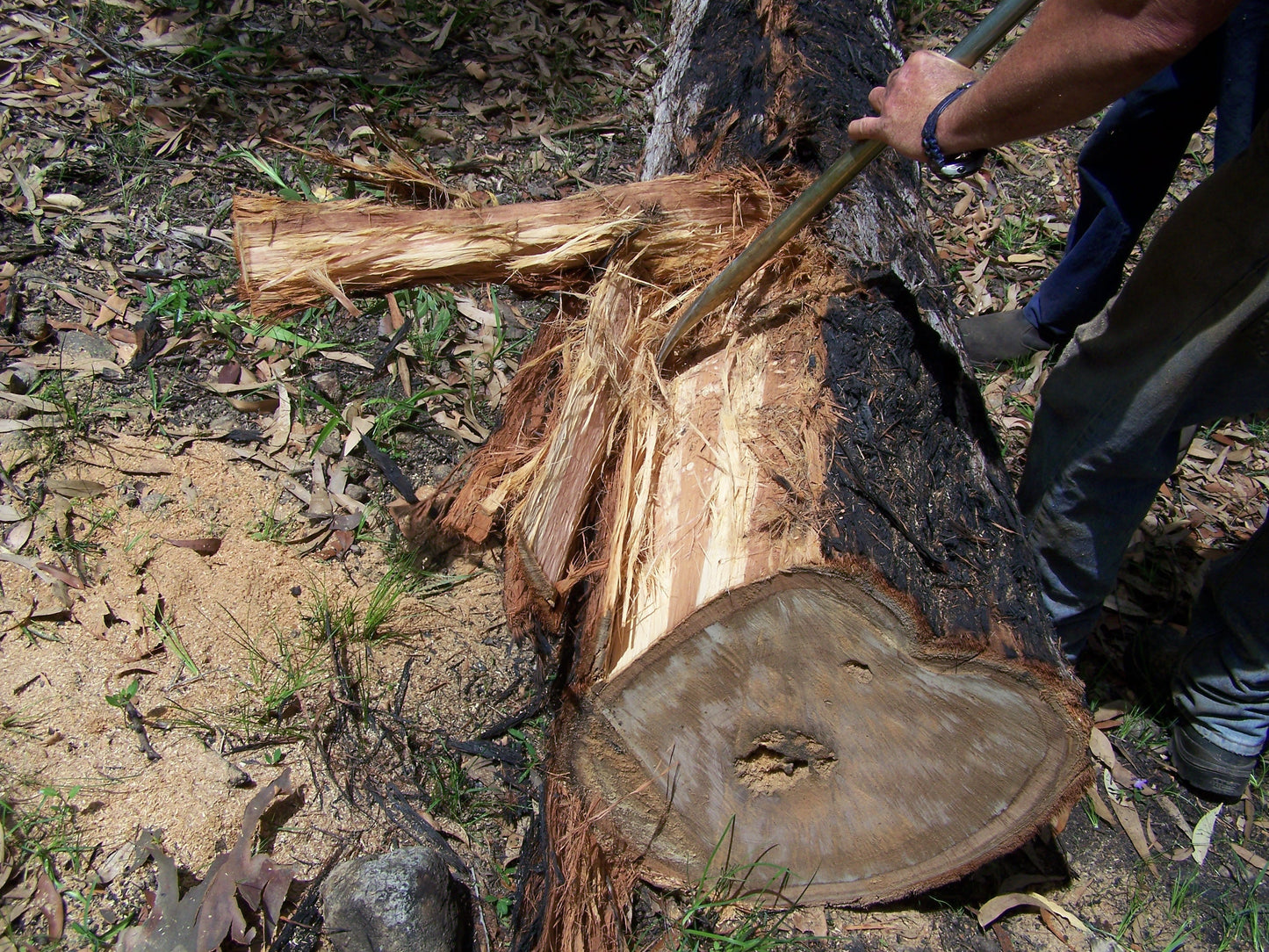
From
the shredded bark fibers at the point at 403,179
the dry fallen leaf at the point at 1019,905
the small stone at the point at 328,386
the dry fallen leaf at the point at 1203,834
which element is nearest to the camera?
the shredded bark fibers at the point at 403,179

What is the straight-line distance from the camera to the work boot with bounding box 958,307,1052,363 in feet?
10.4

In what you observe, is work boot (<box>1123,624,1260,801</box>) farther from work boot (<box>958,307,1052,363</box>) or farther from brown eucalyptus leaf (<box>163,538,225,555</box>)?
brown eucalyptus leaf (<box>163,538,225,555</box>)

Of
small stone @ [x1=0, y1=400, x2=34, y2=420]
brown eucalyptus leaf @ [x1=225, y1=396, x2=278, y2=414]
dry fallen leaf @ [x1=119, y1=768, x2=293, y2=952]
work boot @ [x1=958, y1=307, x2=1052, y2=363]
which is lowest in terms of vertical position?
dry fallen leaf @ [x1=119, y1=768, x2=293, y2=952]

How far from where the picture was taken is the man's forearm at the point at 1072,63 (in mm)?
1199

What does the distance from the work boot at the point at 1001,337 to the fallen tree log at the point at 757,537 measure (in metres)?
1.23

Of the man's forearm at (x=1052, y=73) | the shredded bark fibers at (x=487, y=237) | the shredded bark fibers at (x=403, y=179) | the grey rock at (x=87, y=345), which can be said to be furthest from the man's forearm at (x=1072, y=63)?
the grey rock at (x=87, y=345)

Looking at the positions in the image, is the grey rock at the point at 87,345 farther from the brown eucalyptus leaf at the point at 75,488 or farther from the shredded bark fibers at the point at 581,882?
the shredded bark fibers at the point at 581,882

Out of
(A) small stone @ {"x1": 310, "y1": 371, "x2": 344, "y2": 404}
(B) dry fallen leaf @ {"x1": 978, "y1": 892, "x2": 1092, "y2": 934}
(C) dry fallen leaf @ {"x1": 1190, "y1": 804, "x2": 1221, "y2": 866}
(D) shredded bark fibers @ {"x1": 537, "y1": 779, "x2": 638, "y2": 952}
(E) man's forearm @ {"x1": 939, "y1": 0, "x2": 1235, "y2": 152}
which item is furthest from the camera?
(A) small stone @ {"x1": 310, "y1": 371, "x2": 344, "y2": 404}

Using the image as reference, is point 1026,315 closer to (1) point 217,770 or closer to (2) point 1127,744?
(2) point 1127,744

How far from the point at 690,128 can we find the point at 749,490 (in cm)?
127

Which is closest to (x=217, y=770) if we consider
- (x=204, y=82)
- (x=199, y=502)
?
(x=199, y=502)

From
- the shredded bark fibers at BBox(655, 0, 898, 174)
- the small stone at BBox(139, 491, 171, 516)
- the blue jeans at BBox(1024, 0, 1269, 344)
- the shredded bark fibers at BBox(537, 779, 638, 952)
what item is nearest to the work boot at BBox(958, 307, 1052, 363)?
the blue jeans at BBox(1024, 0, 1269, 344)

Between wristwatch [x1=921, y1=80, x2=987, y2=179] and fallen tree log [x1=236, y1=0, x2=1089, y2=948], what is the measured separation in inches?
14.3

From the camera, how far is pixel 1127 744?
241cm
